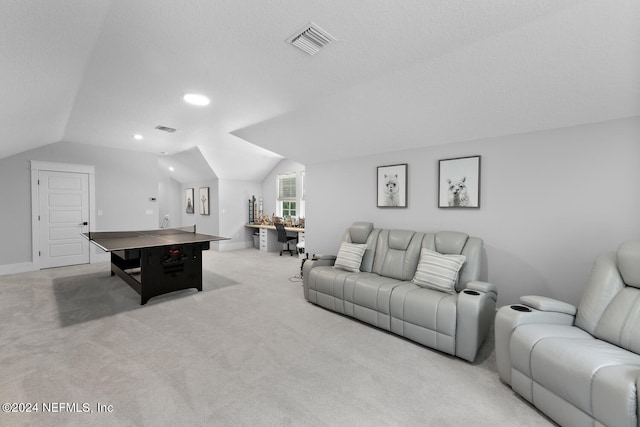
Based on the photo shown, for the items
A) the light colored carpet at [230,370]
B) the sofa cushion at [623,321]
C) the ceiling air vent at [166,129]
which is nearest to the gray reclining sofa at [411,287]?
the light colored carpet at [230,370]

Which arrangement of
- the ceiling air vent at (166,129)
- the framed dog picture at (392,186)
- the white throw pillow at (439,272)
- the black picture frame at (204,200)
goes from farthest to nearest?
the black picture frame at (204,200)
the ceiling air vent at (166,129)
the framed dog picture at (392,186)
the white throw pillow at (439,272)

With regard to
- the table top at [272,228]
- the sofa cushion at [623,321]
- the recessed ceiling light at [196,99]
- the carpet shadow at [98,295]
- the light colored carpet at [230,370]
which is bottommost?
the light colored carpet at [230,370]

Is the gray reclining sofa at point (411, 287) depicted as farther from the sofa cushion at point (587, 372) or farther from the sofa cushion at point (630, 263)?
the sofa cushion at point (630, 263)

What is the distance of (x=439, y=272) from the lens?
2846 millimetres

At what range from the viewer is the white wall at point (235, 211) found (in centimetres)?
786

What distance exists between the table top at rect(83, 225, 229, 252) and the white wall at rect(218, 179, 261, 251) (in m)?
2.29

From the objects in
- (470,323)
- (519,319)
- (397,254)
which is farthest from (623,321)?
(397,254)

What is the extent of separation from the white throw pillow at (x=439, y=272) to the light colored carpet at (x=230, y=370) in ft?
2.06

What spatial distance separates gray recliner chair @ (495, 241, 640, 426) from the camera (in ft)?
4.62

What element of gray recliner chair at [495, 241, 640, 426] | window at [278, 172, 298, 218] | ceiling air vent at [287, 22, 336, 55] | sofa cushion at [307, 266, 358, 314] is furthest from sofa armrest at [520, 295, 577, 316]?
window at [278, 172, 298, 218]

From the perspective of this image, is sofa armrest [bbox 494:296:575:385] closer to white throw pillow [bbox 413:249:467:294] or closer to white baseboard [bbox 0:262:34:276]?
white throw pillow [bbox 413:249:467:294]

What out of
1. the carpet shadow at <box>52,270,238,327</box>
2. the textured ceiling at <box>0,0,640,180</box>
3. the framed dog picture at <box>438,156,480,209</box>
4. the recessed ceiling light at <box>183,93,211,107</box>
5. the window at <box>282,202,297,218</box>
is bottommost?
the carpet shadow at <box>52,270,238,327</box>

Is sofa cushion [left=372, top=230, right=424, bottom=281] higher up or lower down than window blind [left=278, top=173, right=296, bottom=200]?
lower down

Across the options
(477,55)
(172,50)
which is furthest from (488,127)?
(172,50)
